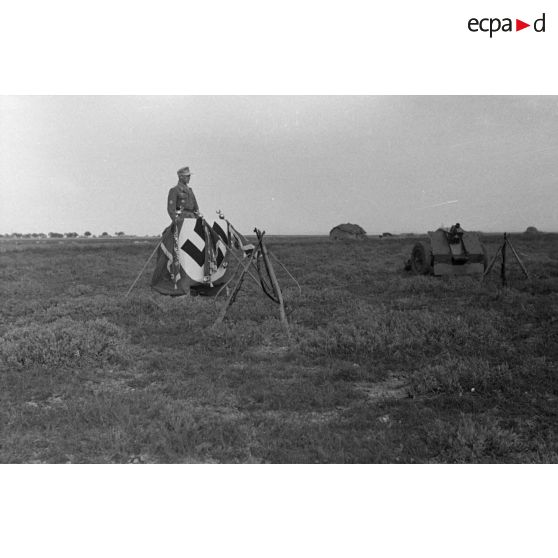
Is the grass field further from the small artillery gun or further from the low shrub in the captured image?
the small artillery gun

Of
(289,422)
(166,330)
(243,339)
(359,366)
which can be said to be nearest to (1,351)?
(166,330)

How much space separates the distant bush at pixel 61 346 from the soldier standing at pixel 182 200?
338 cm

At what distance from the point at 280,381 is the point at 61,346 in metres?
3.14

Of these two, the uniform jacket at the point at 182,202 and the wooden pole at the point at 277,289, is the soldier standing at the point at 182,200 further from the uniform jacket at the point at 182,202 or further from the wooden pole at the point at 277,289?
the wooden pole at the point at 277,289

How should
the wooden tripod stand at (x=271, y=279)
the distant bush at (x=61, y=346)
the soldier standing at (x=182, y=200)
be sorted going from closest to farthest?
the distant bush at (x=61, y=346) → the wooden tripod stand at (x=271, y=279) → the soldier standing at (x=182, y=200)

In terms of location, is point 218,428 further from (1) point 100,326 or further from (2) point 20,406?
(1) point 100,326

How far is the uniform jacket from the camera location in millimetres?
10328

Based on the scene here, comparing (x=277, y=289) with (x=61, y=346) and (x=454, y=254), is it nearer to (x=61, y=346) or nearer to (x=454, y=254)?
(x=61, y=346)

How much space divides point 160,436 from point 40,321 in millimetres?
5885

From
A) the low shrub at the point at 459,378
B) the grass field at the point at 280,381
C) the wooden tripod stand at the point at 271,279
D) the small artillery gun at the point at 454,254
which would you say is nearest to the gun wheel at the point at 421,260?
the small artillery gun at the point at 454,254

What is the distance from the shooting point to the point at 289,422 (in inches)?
181

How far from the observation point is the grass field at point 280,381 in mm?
4121

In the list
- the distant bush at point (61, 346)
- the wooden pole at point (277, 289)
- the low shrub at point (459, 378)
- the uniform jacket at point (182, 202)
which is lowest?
the low shrub at point (459, 378)

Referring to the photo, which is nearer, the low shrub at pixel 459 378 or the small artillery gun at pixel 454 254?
the low shrub at pixel 459 378
